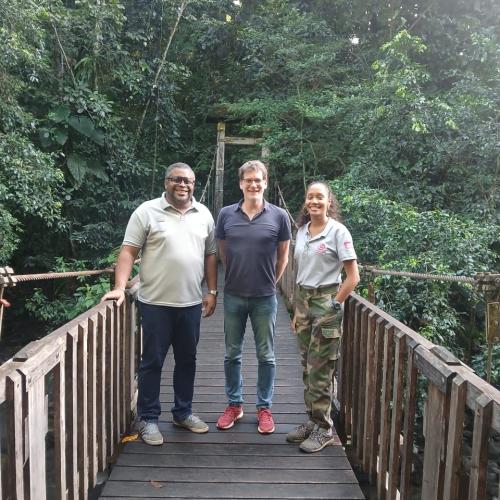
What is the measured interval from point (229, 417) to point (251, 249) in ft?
2.57

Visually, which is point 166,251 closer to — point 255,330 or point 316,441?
point 255,330

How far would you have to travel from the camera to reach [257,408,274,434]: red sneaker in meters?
2.24

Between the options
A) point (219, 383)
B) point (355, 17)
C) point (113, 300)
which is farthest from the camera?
point (355, 17)

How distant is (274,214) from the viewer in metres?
2.14

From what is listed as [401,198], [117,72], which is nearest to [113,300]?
[401,198]

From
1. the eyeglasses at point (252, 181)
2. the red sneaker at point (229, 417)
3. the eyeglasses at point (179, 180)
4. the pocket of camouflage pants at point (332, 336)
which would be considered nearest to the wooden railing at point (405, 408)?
the pocket of camouflage pants at point (332, 336)

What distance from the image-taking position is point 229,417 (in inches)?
91.0

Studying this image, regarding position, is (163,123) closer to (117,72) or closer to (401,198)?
(117,72)

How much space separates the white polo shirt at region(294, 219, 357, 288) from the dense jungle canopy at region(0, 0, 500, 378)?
2.45 meters

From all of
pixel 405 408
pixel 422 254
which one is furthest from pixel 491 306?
Result: pixel 422 254

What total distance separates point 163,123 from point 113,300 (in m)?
6.81

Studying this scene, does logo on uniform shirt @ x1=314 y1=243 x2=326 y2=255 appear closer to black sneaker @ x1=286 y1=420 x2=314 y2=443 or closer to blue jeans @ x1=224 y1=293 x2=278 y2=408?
blue jeans @ x1=224 y1=293 x2=278 y2=408

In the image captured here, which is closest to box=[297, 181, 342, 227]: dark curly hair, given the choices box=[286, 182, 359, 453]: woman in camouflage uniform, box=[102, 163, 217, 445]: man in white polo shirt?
box=[286, 182, 359, 453]: woman in camouflage uniform

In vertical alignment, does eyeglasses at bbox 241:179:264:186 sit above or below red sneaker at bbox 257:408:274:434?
above
